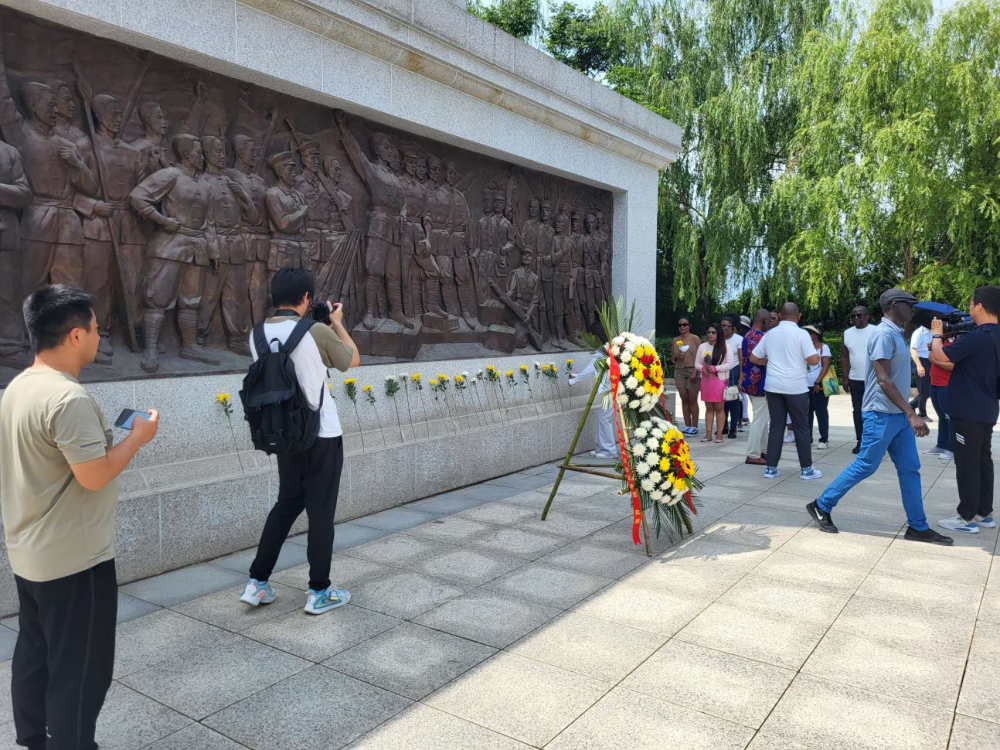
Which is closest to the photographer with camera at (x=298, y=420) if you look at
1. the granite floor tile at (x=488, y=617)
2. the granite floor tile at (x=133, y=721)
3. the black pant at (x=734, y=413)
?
the granite floor tile at (x=488, y=617)

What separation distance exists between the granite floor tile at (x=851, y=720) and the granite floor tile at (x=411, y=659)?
1.35 m

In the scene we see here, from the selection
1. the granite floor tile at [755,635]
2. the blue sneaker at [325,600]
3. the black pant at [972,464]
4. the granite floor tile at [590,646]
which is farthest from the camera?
the black pant at [972,464]

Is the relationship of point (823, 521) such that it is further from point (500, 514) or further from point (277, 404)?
point (277, 404)

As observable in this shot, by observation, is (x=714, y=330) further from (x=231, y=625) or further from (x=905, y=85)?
(x=905, y=85)

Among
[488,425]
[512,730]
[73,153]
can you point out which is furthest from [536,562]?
[73,153]

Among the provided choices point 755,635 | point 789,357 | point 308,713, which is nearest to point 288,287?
point 308,713

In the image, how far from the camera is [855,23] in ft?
59.1

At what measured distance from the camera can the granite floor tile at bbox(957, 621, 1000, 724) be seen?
2992 millimetres

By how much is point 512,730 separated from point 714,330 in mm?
7866

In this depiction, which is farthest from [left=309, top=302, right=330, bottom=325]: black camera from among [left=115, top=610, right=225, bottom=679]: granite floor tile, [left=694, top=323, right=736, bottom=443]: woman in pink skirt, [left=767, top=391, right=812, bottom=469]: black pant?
[left=694, top=323, right=736, bottom=443]: woman in pink skirt

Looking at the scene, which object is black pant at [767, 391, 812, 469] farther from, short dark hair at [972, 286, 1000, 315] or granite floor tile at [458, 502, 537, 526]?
granite floor tile at [458, 502, 537, 526]

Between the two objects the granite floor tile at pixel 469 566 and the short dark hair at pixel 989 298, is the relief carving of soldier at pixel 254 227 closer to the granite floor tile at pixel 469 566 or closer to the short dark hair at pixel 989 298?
the granite floor tile at pixel 469 566

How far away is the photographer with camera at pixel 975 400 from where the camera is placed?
213 inches

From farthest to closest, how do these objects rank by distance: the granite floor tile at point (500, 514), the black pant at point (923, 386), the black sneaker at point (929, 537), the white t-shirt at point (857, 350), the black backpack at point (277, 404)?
the black pant at point (923, 386) < the white t-shirt at point (857, 350) < the granite floor tile at point (500, 514) < the black sneaker at point (929, 537) < the black backpack at point (277, 404)
